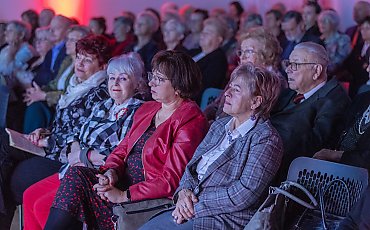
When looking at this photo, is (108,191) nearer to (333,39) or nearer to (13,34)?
(13,34)

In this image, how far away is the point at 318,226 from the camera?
274cm

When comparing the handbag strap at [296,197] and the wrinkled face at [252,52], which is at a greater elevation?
the wrinkled face at [252,52]

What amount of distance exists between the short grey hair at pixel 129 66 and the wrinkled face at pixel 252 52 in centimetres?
64

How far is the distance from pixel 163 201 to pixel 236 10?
6.19 metres

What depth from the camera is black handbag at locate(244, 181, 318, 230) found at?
2.50m

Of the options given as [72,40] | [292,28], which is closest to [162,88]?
[72,40]

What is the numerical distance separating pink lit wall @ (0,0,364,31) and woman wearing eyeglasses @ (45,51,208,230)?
5647 mm

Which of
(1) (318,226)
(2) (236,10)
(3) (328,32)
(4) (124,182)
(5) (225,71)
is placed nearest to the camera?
(1) (318,226)

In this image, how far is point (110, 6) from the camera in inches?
384

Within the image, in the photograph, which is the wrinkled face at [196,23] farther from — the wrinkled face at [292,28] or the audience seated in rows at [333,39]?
the audience seated in rows at [333,39]

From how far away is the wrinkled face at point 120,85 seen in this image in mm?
3773

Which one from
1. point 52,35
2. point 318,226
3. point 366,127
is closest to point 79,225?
point 318,226

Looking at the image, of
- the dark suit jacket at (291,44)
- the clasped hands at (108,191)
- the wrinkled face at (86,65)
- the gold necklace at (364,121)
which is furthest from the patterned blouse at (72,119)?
the dark suit jacket at (291,44)

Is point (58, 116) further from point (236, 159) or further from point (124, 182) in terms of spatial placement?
point (236, 159)
